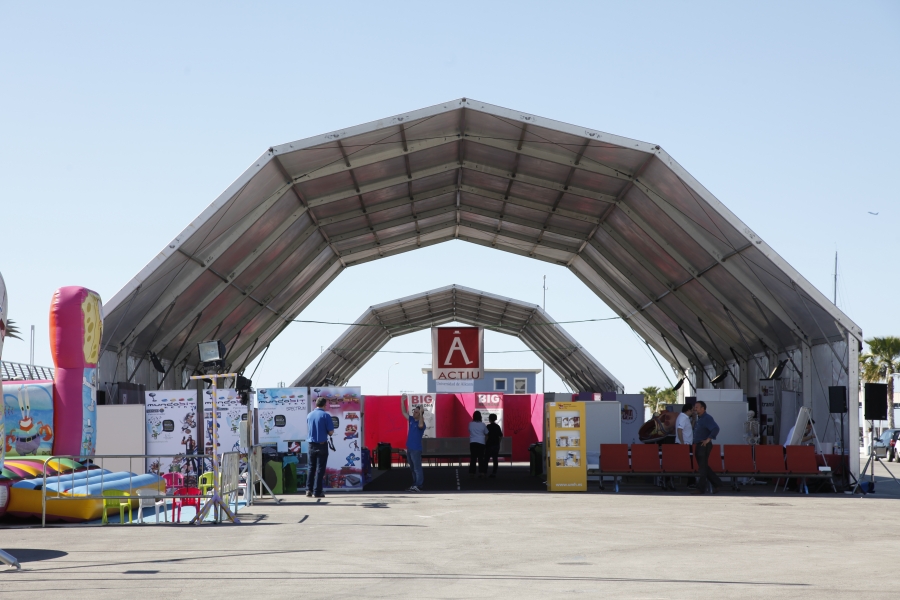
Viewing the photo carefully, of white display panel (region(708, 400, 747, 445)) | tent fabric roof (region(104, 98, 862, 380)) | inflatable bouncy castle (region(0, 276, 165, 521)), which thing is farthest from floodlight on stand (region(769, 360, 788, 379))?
inflatable bouncy castle (region(0, 276, 165, 521))

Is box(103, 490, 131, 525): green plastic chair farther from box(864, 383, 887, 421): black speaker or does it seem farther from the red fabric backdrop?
the red fabric backdrop

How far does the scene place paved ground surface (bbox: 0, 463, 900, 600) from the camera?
742cm

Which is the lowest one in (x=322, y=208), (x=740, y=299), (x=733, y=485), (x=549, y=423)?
(x=733, y=485)

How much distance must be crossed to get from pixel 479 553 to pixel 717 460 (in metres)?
10.7

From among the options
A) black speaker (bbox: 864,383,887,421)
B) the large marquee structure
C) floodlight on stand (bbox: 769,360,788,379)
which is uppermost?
the large marquee structure

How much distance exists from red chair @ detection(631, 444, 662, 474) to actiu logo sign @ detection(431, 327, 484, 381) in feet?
38.8

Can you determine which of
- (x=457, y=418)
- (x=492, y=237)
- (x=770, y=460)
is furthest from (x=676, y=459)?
(x=457, y=418)

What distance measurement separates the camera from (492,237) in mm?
30875

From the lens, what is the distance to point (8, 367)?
2083cm

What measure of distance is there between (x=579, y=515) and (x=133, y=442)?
9.21 m

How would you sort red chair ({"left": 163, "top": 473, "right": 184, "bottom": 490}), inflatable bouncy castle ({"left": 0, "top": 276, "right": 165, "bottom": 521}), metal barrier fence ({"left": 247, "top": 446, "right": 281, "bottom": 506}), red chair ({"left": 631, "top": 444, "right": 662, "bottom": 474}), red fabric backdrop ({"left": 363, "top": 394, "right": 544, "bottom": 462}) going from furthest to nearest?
red fabric backdrop ({"left": 363, "top": 394, "right": 544, "bottom": 462})
red chair ({"left": 631, "top": 444, "right": 662, "bottom": 474})
red chair ({"left": 163, "top": 473, "right": 184, "bottom": 490})
metal barrier fence ({"left": 247, "top": 446, "right": 281, "bottom": 506})
inflatable bouncy castle ({"left": 0, "top": 276, "right": 165, "bottom": 521})

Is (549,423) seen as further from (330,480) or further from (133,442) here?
(133,442)

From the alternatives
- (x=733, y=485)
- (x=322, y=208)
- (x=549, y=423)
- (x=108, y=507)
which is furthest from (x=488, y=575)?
(x=322, y=208)

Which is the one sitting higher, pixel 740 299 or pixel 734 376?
pixel 740 299
